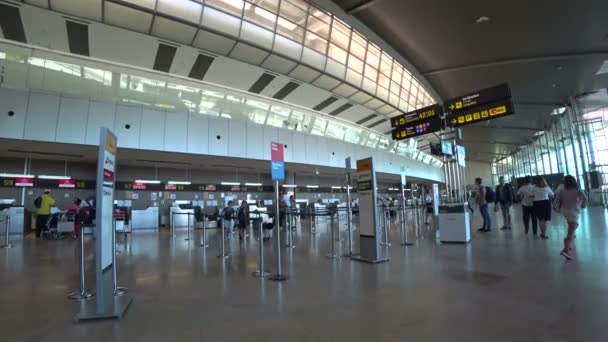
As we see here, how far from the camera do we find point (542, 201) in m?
7.61

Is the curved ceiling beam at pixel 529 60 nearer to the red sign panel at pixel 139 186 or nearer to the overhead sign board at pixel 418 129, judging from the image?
the overhead sign board at pixel 418 129

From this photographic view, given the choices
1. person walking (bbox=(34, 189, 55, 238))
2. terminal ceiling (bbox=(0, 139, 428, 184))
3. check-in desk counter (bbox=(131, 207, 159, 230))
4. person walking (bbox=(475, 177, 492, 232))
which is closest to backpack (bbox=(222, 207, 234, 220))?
terminal ceiling (bbox=(0, 139, 428, 184))

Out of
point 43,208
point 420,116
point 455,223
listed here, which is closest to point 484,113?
point 420,116

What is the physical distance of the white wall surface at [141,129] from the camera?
34.9ft

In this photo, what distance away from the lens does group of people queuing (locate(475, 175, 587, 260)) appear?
207 inches

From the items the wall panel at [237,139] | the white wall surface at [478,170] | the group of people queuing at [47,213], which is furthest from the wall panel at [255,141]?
the white wall surface at [478,170]

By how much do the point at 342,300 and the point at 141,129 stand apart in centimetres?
1204

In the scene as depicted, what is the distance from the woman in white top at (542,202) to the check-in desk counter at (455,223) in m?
1.69

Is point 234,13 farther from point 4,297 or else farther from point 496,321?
point 496,321

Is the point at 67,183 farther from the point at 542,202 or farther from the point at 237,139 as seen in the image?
the point at 542,202

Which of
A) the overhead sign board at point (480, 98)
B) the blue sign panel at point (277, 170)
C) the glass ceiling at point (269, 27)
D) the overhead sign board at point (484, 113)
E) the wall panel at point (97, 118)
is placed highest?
the glass ceiling at point (269, 27)

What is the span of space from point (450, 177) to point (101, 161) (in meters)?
8.40

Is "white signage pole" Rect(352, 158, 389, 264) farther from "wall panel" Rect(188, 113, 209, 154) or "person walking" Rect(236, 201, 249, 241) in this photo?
"wall panel" Rect(188, 113, 209, 154)

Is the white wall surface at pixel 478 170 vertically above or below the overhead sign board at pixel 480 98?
above
